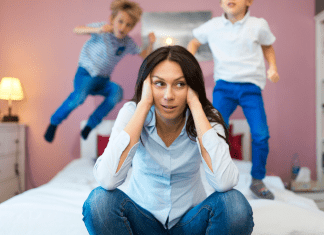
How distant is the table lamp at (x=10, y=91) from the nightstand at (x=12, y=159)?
14cm

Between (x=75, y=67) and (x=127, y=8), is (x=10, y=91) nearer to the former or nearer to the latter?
(x=75, y=67)

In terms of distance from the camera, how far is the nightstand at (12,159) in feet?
7.36

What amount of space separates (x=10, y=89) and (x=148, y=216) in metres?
2.26

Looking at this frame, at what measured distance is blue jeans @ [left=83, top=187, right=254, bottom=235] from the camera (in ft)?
2.49

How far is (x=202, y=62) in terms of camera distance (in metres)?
2.56

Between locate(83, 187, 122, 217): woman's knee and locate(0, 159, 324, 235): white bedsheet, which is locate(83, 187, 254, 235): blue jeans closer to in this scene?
locate(83, 187, 122, 217): woman's knee

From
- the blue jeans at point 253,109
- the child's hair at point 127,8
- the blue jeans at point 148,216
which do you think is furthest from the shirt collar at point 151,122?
the child's hair at point 127,8

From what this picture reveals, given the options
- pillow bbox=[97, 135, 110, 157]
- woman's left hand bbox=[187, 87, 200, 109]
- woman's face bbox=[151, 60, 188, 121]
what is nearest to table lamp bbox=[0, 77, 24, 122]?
pillow bbox=[97, 135, 110, 157]

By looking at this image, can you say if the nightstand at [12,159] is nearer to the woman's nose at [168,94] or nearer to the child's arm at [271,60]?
the woman's nose at [168,94]

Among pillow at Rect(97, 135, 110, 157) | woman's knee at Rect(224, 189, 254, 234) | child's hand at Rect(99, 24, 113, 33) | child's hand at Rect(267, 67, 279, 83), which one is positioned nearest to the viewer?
woman's knee at Rect(224, 189, 254, 234)

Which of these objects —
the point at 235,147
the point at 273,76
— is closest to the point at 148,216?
the point at 273,76

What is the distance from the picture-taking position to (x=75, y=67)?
8.57 ft

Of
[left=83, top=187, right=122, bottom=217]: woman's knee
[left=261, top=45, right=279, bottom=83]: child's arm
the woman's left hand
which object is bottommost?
[left=83, top=187, right=122, bottom=217]: woman's knee

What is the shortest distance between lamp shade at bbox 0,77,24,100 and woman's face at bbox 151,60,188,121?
210cm
